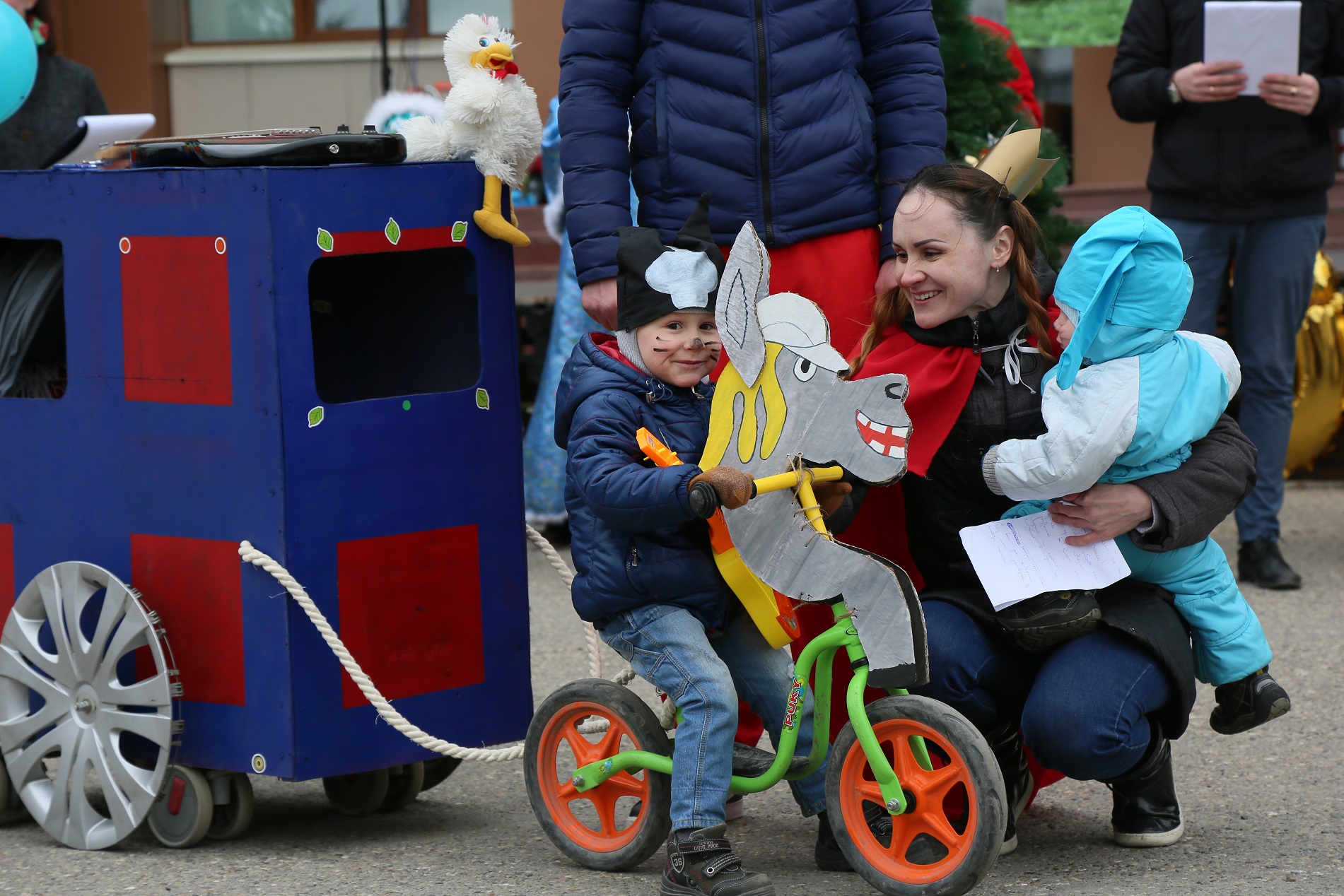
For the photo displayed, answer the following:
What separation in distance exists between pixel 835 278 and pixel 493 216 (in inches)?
26.2

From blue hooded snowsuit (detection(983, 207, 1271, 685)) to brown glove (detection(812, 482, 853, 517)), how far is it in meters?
0.25

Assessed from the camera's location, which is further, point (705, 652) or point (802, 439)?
point (705, 652)

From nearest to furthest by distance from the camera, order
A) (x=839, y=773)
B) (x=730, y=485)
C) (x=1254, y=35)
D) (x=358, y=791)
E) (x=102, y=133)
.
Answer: (x=730, y=485) < (x=839, y=773) < (x=358, y=791) < (x=102, y=133) < (x=1254, y=35)

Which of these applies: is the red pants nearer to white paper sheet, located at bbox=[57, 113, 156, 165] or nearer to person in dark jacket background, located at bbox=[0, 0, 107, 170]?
white paper sheet, located at bbox=[57, 113, 156, 165]

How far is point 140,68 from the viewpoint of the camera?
10.2 meters

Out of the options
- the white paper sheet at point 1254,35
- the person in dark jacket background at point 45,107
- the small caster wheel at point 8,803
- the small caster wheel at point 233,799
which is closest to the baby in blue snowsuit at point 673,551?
the small caster wheel at point 233,799

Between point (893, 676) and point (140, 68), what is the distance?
856 cm

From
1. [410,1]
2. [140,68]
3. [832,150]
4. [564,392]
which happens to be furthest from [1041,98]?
[564,392]

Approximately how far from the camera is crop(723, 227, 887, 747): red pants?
340 centimetres

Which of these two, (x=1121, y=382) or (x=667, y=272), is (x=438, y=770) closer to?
(x=667, y=272)

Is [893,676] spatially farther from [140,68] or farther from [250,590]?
[140,68]

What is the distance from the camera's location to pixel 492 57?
333 cm

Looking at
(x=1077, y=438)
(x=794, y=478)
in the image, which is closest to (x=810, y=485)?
(x=794, y=478)

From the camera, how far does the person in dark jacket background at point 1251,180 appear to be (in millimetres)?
5141
